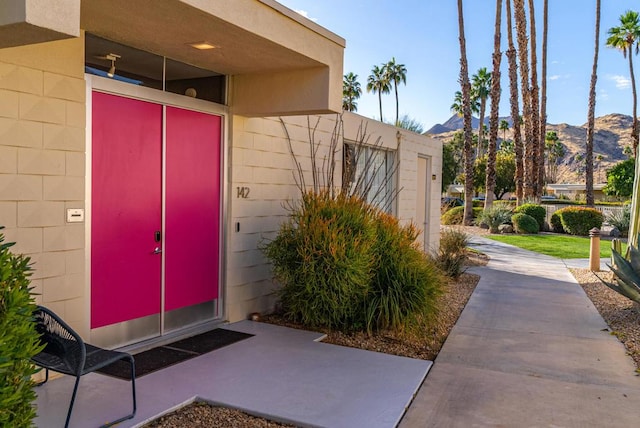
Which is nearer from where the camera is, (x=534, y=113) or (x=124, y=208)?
(x=124, y=208)

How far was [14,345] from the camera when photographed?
273 cm

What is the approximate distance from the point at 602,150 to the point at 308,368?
539ft

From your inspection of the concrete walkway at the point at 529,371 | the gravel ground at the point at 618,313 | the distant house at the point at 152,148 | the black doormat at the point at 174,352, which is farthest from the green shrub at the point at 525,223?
the black doormat at the point at 174,352

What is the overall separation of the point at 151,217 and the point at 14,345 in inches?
132

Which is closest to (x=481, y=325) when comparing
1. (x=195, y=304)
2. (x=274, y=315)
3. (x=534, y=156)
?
(x=274, y=315)

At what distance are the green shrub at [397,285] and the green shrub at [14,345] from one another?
4403mm

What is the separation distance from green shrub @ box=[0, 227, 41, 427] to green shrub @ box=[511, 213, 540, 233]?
22.8 m

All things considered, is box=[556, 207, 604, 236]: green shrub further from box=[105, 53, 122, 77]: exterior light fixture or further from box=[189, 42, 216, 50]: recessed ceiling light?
box=[105, 53, 122, 77]: exterior light fixture

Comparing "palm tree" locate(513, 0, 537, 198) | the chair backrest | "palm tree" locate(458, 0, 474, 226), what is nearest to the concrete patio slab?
the chair backrest

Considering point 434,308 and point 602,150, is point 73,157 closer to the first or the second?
point 434,308

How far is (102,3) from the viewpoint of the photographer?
4.53 meters

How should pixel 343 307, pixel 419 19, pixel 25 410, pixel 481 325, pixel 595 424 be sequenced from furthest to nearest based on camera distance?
1. pixel 419 19
2. pixel 481 325
3. pixel 343 307
4. pixel 595 424
5. pixel 25 410

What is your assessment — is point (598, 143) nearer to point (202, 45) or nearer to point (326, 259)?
point (326, 259)

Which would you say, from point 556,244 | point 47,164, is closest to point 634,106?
point 556,244
